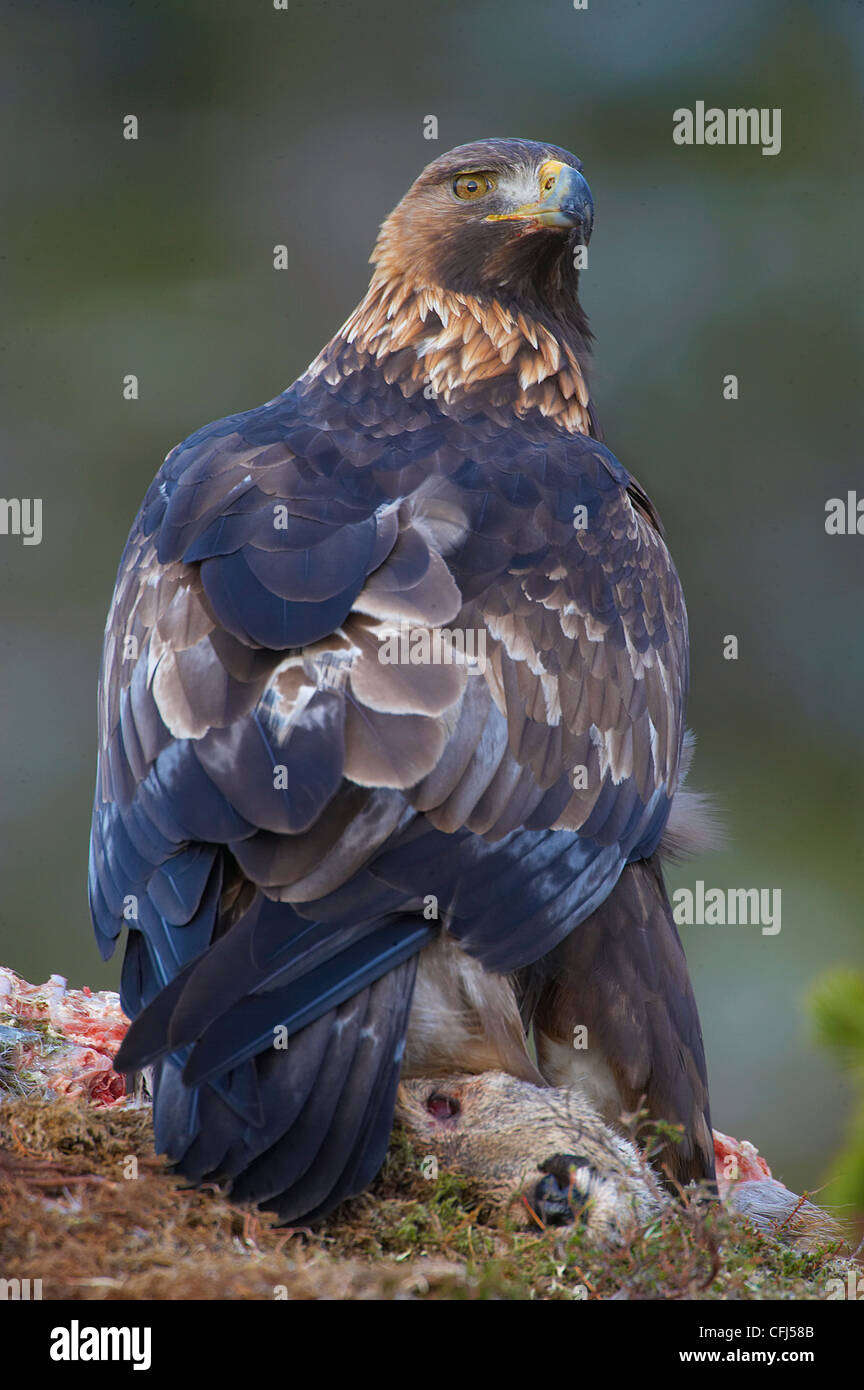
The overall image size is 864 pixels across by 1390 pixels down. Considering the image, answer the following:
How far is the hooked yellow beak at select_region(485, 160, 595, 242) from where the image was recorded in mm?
4812

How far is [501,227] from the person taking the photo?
4961mm

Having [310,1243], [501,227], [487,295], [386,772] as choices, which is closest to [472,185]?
[501,227]

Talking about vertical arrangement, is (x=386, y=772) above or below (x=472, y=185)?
below

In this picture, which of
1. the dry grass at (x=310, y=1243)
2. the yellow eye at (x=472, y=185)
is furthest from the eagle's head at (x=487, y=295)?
the dry grass at (x=310, y=1243)

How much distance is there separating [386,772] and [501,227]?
7.47 feet

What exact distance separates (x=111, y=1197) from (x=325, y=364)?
9.86 ft

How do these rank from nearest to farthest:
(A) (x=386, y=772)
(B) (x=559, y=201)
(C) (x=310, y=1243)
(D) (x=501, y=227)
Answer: (C) (x=310, y=1243) < (A) (x=386, y=772) < (B) (x=559, y=201) < (D) (x=501, y=227)

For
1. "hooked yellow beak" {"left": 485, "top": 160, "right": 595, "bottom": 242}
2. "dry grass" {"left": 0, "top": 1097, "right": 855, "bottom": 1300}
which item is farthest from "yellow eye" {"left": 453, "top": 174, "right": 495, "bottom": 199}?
"dry grass" {"left": 0, "top": 1097, "right": 855, "bottom": 1300}

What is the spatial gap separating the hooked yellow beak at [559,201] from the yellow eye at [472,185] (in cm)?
17

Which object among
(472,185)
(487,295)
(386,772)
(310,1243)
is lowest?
(310,1243)

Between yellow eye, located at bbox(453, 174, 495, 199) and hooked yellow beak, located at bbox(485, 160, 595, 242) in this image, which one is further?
yellow eye, located at bbox(453, 174, 495, 199)

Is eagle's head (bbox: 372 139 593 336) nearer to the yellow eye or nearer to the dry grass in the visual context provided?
the yellow eye

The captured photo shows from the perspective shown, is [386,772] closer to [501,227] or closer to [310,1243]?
[310,1243]
